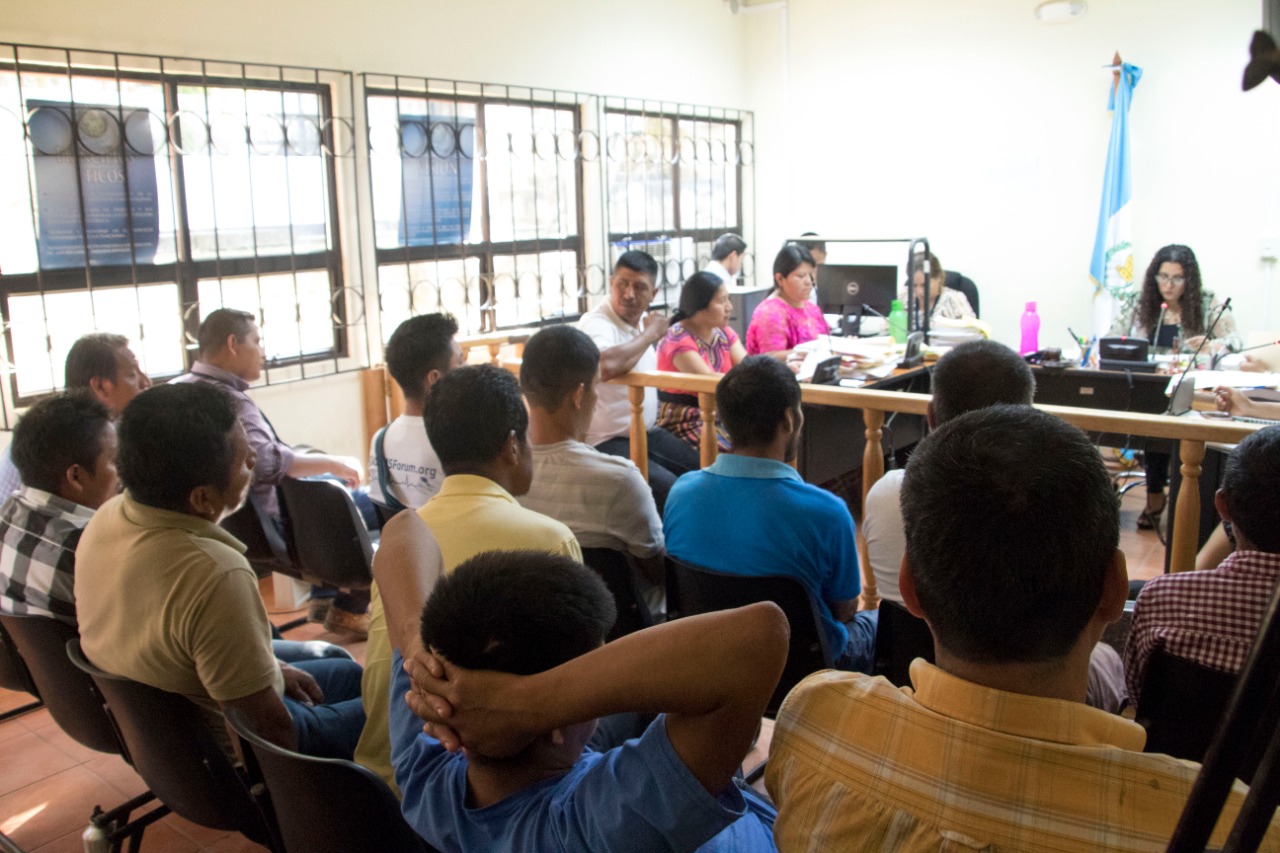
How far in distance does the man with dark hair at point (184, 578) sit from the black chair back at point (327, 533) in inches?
38.5

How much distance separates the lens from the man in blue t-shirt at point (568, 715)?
85 centimetres

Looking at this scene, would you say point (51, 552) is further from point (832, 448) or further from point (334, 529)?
point (832, 448)

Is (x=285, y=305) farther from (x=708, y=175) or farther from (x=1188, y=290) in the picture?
(x=1188, y=290)

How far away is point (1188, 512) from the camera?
240 cm

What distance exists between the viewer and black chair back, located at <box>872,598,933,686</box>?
1.71 meters

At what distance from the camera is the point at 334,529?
287 centimetres

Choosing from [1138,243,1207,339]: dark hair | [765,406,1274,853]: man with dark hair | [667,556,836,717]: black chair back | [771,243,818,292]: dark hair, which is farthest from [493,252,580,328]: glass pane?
[765,406,1274,853]: man with dark hair

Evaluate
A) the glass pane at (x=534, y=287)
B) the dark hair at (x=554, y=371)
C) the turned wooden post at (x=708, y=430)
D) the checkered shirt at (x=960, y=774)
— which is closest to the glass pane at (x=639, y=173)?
the glass pane at (x=534, y=287)

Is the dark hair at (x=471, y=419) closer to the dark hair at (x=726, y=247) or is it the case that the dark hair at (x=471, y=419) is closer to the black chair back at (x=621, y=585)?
the black chair back at (x=621, y=585)

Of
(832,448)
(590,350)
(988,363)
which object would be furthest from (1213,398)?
(590,350)

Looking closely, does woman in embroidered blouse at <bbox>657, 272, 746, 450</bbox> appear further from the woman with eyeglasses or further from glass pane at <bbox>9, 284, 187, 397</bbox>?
the woman with eyeglasses

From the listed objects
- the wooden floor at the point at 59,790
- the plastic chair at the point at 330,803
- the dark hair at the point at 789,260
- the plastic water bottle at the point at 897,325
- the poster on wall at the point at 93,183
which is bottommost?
the wooden floor at the point at 59,790

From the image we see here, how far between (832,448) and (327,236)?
2.51m

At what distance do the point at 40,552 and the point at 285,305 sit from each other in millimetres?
2784
